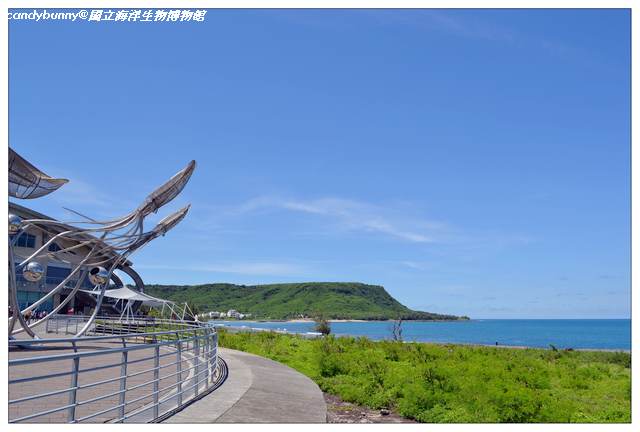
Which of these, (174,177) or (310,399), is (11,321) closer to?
(174,177)

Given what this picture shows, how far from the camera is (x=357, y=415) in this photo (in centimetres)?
1270

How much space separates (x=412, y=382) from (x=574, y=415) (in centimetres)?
392

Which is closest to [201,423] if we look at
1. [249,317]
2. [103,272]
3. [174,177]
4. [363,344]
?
[174,177]

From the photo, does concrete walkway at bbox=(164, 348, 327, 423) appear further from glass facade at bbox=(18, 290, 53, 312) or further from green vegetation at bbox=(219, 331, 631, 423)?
glass facade at bbox=(18, 290, 53, 312)

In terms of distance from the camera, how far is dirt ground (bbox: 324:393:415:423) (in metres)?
12.2

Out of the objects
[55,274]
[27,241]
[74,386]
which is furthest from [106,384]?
[55,274]

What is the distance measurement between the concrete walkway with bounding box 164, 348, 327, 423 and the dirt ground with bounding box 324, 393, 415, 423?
76cm

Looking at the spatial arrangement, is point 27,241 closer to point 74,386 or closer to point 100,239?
point 100,239

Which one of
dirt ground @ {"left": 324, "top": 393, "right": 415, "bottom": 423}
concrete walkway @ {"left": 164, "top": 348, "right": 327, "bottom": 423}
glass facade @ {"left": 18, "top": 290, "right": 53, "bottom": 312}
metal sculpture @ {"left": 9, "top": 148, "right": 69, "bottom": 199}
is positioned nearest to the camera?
concrete walkway @ {"left": 164, "top": 348, "right": 327, "bottom": 423}

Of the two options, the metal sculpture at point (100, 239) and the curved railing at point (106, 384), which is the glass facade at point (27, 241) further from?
the curved railing at point (106, 384)

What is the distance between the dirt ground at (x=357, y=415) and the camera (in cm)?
1222

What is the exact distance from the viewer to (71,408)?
258 inches

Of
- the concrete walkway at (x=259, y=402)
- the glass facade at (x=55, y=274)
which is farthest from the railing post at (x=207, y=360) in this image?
the glass facade at (x=55, y=274)

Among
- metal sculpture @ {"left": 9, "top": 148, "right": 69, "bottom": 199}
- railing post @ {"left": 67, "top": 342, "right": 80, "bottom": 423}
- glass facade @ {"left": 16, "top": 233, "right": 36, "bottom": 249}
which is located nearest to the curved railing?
railing post @ {"left": 67, "top": 342, "right": 80, "bottom": 423}
